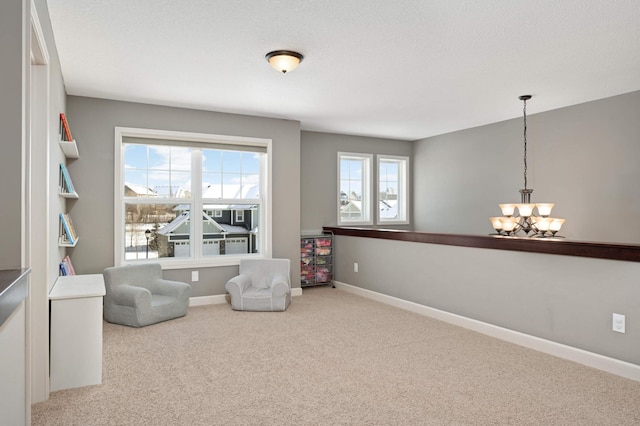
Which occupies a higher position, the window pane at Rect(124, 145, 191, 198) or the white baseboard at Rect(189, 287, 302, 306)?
the window pane at Rect(124, 145, 191, 198)

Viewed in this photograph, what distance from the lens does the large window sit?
5.20 meters

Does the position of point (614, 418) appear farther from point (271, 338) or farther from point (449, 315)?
point (271, 338)

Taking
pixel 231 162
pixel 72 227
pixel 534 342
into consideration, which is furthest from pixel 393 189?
Answer: pixel 72 227

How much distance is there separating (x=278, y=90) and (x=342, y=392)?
122 inches

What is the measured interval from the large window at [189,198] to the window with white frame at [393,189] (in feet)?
8.11

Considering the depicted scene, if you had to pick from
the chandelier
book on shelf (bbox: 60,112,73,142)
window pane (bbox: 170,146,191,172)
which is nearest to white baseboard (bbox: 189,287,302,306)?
window pane (bbox: 170,146,191,172)

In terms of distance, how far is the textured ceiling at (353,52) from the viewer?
9.23 feet

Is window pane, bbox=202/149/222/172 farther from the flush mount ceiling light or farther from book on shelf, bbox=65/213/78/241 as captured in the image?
the flush mount ceiling light

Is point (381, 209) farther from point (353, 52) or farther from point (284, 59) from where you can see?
point (284, 59)

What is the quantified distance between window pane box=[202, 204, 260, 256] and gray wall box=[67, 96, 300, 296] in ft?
0.91

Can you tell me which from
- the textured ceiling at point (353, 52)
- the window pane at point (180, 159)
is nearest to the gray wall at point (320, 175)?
the textured ceiling at point (353, 52)

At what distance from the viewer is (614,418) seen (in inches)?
98.2

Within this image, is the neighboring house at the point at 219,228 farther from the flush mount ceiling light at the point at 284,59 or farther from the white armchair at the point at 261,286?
the flush mount ceiling light at the point at 284,59

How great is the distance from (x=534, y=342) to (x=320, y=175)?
4104 mm
